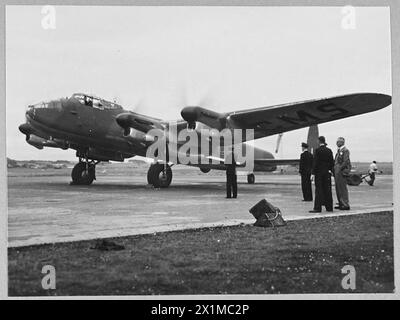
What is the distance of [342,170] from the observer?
8.62 meters

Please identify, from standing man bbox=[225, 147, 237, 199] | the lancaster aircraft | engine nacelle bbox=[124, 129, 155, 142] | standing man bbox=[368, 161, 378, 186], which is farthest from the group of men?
engine nacelle bbox=[124, 129, 155, 142]

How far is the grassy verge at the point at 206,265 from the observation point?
5414mm

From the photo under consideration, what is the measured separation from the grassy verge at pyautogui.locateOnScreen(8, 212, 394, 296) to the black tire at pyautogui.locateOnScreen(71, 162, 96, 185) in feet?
26.0

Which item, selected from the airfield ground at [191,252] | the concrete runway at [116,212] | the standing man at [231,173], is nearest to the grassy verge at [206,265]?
the airfield ground at [191,252]

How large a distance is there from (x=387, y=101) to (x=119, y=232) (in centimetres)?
486

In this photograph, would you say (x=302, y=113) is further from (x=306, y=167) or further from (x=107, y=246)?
(x=107, y=246)

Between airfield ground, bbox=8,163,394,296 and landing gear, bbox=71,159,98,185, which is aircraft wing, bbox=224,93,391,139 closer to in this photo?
airfield ground, bbox=8,163,394,296

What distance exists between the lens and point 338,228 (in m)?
6.96

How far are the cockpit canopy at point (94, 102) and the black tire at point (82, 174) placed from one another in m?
2.00

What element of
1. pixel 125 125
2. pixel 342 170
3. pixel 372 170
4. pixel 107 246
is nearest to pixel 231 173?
pixel 342 170

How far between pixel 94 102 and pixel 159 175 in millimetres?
3054

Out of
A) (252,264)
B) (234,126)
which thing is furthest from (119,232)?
(234,126)

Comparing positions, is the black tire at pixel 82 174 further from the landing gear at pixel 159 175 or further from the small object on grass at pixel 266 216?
the small object on grass at pixel 266 216
